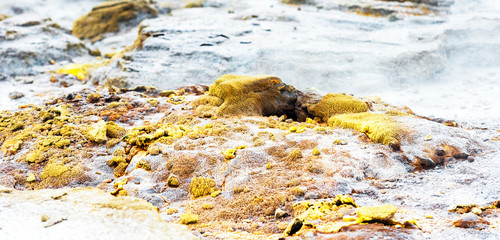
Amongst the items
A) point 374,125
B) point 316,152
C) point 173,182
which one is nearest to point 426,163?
point 374,125

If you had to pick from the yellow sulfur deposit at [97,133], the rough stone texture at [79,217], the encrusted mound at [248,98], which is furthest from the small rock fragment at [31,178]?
the encrusted mound at [248,98]

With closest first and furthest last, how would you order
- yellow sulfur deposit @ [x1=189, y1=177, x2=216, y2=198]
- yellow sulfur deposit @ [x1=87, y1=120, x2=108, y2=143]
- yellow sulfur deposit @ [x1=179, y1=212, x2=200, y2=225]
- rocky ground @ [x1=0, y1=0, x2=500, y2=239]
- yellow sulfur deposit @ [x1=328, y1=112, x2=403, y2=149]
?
rocky ground @ [x1=0, y1=0, x2=500, y2=239] < yellow sulfur deposit @ [x1=179, y1=212, x2=200, y2=225] < yellow sulfur deposit @ [x1=189, y1=177, x2=216, y2=198] < yellow sulfur deposit @ [x1=328, y1=112, x2=403, y2=149] < yellow sulfur deposit @ [x1=87, y1=120, x2=108, y2=143]

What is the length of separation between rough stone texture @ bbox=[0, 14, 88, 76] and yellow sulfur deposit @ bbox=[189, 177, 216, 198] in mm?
9466

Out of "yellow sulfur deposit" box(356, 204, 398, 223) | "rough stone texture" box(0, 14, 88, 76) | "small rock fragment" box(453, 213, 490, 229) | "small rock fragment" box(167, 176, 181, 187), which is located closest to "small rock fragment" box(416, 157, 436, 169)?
"small rock fragment" box(453, 213, 490, 229)

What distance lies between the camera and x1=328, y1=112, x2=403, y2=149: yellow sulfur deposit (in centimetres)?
532

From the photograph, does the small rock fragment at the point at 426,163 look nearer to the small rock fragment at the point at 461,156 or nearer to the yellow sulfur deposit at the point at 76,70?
the small rock fragment at the point at 461,156

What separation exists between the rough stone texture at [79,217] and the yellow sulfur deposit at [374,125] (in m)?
3.28

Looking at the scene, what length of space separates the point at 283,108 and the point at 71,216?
4472mm

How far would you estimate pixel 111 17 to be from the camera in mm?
17750

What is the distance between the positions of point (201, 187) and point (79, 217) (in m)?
1.40

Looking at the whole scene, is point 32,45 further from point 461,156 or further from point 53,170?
point 461,156

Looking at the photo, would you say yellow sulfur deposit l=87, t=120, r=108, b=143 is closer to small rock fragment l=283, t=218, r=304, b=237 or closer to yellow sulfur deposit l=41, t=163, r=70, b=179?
yellow sulfur deposit l=41, t=163, r=70, b=179

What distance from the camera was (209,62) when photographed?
1045 cm

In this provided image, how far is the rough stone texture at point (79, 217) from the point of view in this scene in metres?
3.29
